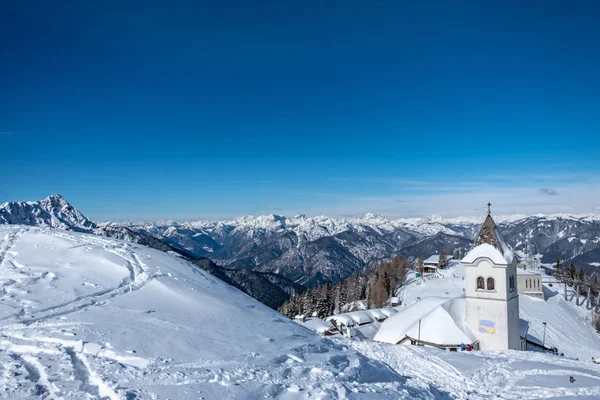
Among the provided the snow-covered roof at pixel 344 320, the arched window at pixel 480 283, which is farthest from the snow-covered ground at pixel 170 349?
the snow-covered roof at pixel 344 320

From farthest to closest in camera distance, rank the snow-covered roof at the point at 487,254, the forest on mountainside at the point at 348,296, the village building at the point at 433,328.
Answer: the forest on mountainside at the point at 348,296, the village building at the point at 433,328, the snow-covered roof at the point at 487,254

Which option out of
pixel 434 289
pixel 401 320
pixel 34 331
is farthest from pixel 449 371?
pixel 434 289

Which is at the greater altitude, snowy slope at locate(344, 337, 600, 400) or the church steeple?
the church steeple

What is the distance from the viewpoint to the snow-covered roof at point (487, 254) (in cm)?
2625

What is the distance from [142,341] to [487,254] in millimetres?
24837

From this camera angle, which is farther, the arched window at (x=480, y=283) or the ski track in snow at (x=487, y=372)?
the arched window at (x=480, y=283)

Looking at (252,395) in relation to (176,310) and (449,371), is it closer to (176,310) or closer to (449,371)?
(176,310)

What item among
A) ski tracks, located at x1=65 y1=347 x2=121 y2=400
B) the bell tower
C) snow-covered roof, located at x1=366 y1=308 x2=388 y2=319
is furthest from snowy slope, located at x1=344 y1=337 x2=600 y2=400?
snow-covered roof, located at x1=366 y1=308 x2=388 y2=319

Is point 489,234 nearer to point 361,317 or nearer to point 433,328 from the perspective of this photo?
point 433,328

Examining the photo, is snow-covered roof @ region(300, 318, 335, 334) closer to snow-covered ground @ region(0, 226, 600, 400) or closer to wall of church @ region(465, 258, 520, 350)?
wall of church @ region(465, 258, 520, 350)

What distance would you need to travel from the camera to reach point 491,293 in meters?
26.4

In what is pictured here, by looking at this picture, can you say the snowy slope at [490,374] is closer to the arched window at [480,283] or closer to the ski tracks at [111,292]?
the arched window at [480,283]

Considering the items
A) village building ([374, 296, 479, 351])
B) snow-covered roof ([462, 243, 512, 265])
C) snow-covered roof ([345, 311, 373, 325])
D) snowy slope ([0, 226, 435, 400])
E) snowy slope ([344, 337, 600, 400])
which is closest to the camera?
snowy slope ([0, 226, 435, 400])

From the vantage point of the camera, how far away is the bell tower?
85.2 feet
